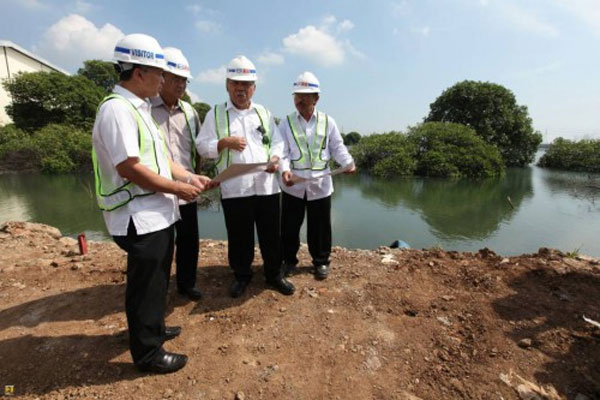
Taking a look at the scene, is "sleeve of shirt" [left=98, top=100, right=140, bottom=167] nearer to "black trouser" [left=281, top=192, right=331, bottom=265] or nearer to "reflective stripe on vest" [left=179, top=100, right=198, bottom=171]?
"reflective stripe on vest" [left=179, top=100, right=198, bottom=171]

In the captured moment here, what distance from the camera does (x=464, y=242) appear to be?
27.2 feet

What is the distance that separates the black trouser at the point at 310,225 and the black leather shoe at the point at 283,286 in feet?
1.39

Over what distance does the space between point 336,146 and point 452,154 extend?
18.2m

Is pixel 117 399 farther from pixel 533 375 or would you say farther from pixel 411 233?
pixel 411 233

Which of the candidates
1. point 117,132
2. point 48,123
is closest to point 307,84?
point 117,132

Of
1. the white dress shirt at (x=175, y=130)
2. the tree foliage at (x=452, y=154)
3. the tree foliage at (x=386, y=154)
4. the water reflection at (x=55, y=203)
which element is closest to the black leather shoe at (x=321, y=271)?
the white dress shirt at (x=175, y=130)

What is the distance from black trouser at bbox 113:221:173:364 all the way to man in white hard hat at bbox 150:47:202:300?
65 cm

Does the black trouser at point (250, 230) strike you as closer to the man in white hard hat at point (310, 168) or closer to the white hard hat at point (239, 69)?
the man in white hard hat at point (310, 168)

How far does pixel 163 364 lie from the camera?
1.95 m

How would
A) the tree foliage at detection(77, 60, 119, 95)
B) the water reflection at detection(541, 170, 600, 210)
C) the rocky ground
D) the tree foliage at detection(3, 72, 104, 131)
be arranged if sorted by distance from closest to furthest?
the rocky ground, the water reflection at detection(541, 170, 600, 210), the tree foliage at detection(3, 72, 104, 131), the tree foliage at detection(77, 60, 119, 95)

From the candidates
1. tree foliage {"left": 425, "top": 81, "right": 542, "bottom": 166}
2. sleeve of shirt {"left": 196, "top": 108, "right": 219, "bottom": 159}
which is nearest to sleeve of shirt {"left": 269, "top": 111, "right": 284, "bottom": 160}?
sleeve of shirt {"left": 196, "top": 108, "right": 219, "bottom": 159}

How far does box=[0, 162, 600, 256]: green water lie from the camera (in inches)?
330

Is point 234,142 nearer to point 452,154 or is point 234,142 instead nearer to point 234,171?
point 234,171

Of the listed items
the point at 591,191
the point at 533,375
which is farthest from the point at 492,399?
the point at 591,191
